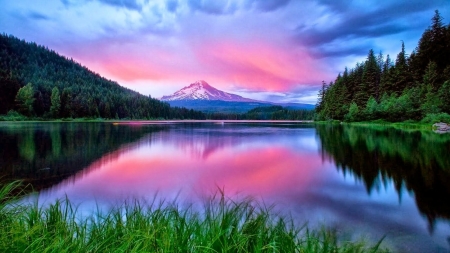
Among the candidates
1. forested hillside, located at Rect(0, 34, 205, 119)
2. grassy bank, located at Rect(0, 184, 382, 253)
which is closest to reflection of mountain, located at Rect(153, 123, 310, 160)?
grassy bank, located at Rect(0, 184, 382, 253)

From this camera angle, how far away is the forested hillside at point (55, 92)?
249 feet

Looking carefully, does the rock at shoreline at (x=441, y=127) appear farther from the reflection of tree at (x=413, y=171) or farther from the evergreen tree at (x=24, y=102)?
the evergreen tree at (x=24, y=102)

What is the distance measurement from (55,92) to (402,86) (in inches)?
3621

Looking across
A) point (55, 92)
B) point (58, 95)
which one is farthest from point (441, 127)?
point (55, 92)

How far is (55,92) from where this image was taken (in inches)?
3246

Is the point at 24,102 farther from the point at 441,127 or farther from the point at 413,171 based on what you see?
the point at 441,127

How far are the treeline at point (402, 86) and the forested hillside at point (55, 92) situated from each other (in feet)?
243

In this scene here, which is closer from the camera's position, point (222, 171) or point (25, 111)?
point (222, 171)

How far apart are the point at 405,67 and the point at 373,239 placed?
6369 centimetres

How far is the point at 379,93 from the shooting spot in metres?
59.9

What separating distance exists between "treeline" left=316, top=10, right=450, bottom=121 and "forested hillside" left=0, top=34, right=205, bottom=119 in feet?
243

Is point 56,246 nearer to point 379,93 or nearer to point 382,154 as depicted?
point 382,154

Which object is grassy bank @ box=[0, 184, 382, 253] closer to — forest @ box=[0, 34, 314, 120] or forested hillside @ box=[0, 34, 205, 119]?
forest @ box=[0, 34, 314, 120]

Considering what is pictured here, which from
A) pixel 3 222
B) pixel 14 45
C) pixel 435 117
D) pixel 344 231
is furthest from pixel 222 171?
pixel 14 45
